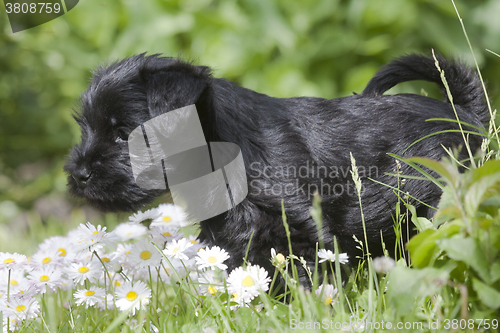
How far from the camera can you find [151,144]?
2.04 meters

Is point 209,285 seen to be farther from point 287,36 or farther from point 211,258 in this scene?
point 287,36

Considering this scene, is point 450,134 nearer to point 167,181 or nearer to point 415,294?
point 415,294

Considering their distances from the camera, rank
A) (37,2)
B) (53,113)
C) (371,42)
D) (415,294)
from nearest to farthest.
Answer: (415,294) → (371,42) → (37,2) → (53,113)

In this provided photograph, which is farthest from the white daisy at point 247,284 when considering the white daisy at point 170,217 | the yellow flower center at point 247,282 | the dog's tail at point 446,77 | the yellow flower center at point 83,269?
the dog's tail at point 446,77

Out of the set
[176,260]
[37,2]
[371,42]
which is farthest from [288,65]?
[37,2]

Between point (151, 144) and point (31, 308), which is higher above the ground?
point (151, 144)

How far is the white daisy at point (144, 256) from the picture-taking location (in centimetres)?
169

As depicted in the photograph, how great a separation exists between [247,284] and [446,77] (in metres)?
1.73

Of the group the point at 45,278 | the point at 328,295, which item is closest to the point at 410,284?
the point at 328,295

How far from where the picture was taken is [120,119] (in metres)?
2.08

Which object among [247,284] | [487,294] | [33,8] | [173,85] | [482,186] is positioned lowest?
[247,284]

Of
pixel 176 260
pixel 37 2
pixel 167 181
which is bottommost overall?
pixel 176 260

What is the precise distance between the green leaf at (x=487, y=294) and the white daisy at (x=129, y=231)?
1287mm

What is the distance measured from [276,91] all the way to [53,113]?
2.86 meters
